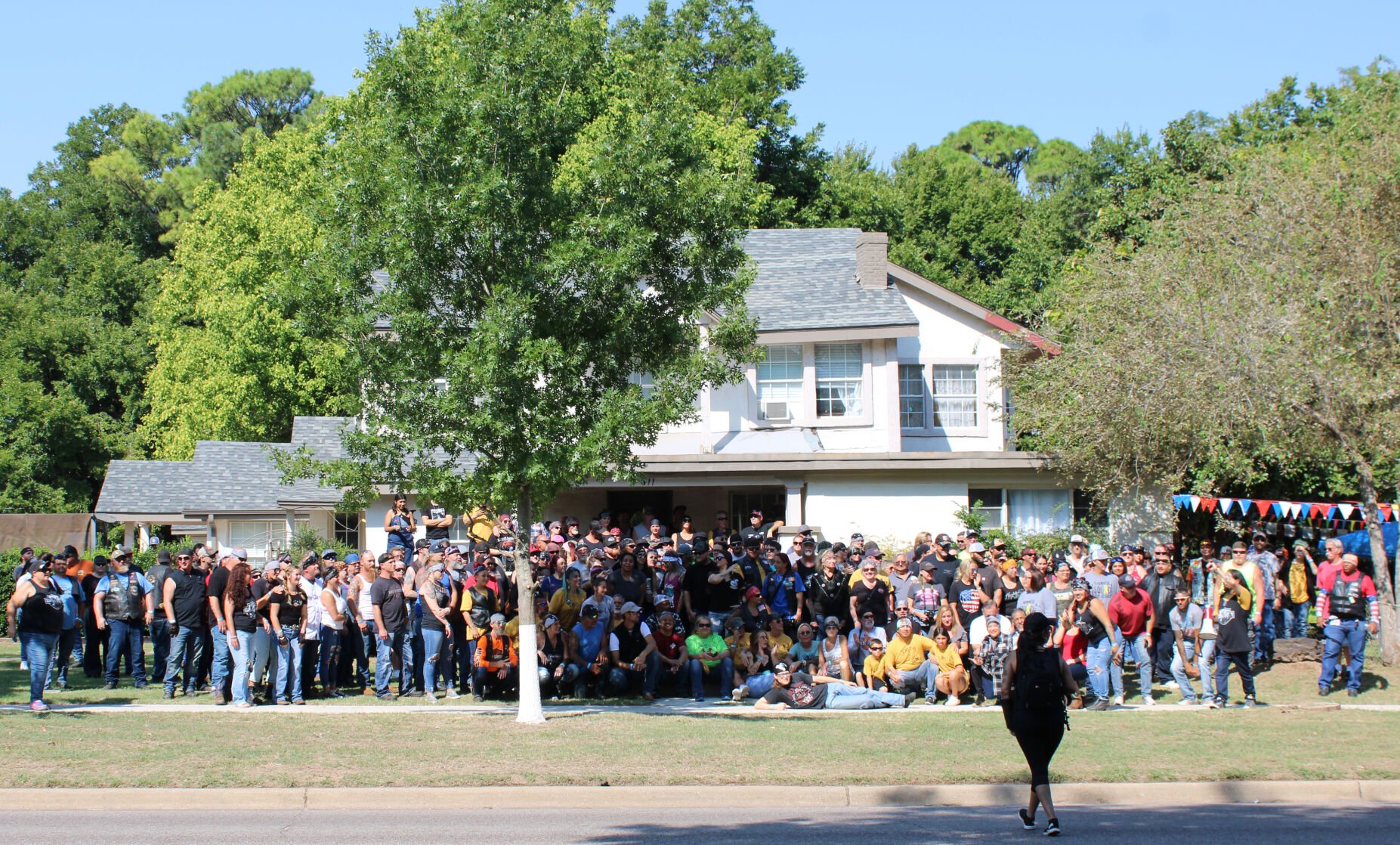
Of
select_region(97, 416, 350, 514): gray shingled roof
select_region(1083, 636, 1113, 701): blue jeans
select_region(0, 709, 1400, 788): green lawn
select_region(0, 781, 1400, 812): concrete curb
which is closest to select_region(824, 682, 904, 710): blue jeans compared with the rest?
select_region(0, 709, 1400, 788): green lawn

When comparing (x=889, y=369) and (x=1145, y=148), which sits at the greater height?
(x=1145, y=148)

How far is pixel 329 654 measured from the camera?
55.8ft

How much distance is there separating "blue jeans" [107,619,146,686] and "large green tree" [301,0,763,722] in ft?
16.6

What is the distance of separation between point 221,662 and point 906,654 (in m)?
8.54

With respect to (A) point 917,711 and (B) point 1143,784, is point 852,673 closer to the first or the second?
(A) point 917,711

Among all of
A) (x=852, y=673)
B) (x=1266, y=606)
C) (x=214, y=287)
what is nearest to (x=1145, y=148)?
(x=1266, y=606)

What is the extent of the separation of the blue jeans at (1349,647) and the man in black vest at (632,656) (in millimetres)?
8887

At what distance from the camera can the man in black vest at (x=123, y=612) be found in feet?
58.2

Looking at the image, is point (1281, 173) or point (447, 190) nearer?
point (447, 190)

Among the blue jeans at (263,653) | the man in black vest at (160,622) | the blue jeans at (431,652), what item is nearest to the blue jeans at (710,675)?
the blue jeans at (431,652)

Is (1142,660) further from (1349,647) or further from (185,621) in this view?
(185,621)

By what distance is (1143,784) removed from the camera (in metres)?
11.6

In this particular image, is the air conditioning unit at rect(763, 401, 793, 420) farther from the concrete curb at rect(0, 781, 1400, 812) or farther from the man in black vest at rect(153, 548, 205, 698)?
the concrete curb at rect(0, 781, 1400, 812)

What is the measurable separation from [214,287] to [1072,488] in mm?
27481
